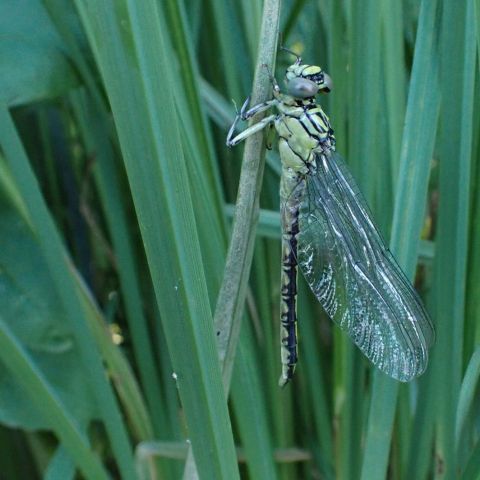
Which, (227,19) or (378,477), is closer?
(378,477)

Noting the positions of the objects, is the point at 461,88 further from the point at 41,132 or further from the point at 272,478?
the point at 41,132

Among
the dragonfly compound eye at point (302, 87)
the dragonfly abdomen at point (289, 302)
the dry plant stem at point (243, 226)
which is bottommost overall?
the dragonfly abdomen at point (289, 302)

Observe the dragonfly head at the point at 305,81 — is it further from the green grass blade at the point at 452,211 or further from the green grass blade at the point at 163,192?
the green grass blade at the point at 163,192

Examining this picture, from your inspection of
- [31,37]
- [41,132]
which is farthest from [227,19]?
[41,132]

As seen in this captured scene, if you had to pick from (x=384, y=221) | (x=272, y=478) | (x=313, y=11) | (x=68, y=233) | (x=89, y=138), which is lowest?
(x=272, y=478)

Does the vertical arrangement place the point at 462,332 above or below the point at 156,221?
below

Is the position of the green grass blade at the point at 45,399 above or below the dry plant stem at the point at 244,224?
below

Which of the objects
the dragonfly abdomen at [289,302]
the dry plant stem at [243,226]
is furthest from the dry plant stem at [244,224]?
the dragonfly abdomen at [289,302]
